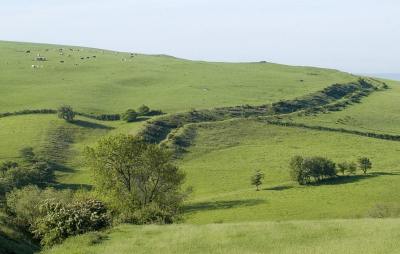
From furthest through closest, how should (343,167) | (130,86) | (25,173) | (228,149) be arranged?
(130,86) < (228,149) < (343,167) < (25,173)

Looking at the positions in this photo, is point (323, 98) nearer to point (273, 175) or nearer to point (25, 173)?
point (273, 175)

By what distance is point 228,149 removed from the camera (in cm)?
11712

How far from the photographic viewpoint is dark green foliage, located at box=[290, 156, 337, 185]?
90.1 m

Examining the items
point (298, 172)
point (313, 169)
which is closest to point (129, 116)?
point (298, 172)

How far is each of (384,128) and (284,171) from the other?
5360 cm

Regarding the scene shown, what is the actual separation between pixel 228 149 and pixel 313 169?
29.0 m

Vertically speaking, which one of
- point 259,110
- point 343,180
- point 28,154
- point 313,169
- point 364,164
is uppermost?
point 259,110

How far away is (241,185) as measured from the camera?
9169 cm

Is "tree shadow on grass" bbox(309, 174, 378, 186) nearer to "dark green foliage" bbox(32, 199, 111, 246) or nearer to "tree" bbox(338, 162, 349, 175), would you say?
"tree" bbox(338, 162, 349, 175)

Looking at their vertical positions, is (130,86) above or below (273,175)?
above

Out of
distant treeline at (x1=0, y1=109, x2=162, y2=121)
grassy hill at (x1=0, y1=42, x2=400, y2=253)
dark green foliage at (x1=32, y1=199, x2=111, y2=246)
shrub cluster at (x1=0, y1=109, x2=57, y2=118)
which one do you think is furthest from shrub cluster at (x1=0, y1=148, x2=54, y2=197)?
dark green foliage at (x1=32, y1=199, x2=111, y2=246)

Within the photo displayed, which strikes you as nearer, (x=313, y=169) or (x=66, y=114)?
(x=313, y=169)

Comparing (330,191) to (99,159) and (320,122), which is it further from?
(320,122)

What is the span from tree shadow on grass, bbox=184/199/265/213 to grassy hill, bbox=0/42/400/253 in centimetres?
29
